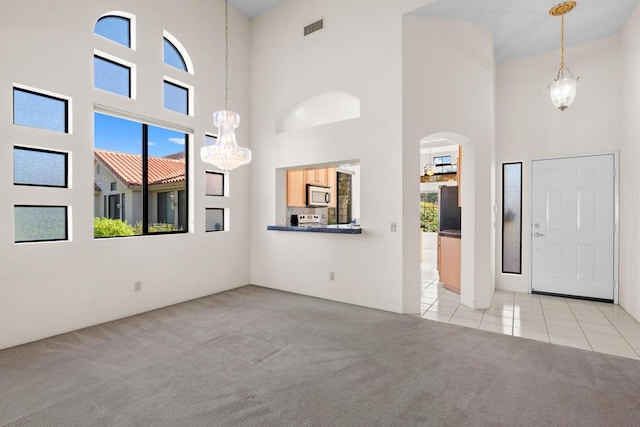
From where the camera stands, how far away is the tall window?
382cm

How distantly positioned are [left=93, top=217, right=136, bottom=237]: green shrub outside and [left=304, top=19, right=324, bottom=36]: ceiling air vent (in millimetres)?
3721

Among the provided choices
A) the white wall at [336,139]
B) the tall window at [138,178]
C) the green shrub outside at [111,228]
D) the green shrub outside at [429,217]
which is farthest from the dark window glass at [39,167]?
the green shrub outside at [429,217]

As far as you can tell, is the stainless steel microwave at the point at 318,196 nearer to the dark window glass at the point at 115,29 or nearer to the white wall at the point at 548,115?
the white wall at the point at 548,115

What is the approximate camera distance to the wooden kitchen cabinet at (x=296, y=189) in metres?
5.66

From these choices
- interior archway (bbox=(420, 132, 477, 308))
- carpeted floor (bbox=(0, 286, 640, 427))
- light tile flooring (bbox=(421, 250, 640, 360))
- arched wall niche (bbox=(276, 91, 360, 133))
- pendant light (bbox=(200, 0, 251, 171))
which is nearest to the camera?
carpeted floor (bbox=(0, 286, 640, 427))

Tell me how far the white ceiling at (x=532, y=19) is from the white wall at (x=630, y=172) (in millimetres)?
234

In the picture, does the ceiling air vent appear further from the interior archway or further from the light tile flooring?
the light tile flooring

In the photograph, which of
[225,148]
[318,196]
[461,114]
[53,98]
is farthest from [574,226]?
[53,98]

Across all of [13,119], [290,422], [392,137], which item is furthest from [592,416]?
[13,119]

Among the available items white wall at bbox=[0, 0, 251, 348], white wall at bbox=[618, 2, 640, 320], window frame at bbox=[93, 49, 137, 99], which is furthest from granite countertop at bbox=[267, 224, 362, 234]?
white wall at bbox=[618, 2, 640, 320]

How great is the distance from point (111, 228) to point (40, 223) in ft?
2.36

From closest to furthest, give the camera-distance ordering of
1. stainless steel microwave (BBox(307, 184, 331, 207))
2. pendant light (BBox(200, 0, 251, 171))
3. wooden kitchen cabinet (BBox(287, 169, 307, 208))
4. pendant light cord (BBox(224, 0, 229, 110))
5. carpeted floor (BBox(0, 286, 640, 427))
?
1. carpeted floor (BBox(0, 286, 640, 427))
2. pendant light (BBox(200, 0, 251, 171))
3. pendant light cord (BBox(224, 0, 229, 110))
4. wooden kitchen cabinet (BBox(287, 169, 307, 208))
5. stainless steel microwave (BBox(307, 184, 331, 207))

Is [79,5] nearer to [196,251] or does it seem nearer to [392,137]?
[196,251]

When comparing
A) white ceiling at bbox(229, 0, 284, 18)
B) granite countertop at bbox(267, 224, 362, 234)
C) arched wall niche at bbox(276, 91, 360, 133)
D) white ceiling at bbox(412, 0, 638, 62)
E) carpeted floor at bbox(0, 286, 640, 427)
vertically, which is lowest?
carpeted floor at bbox(0, 286, 640, 427)
